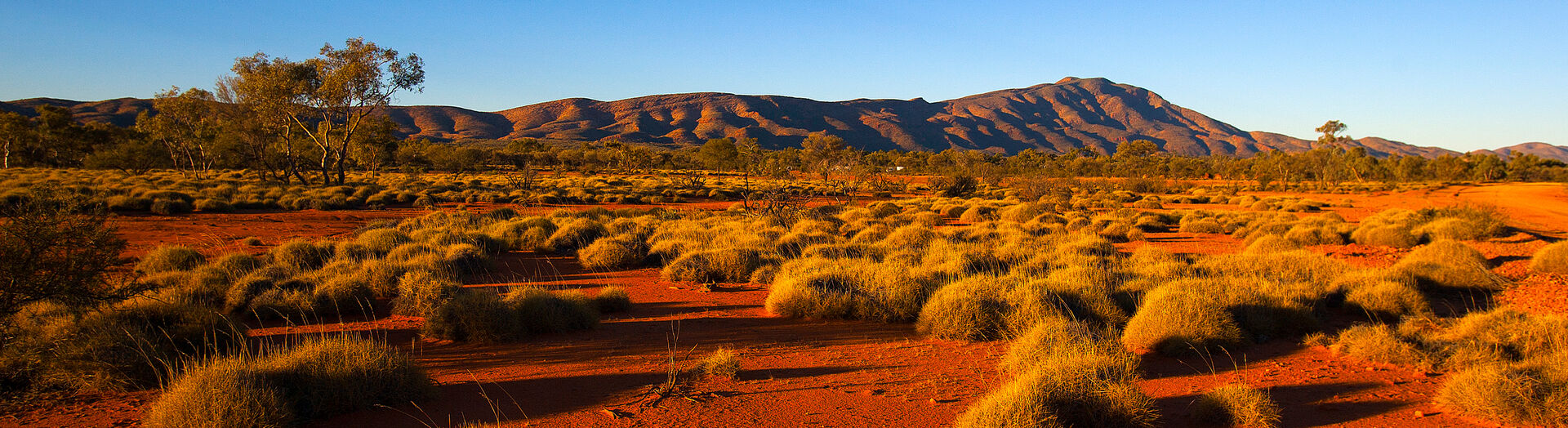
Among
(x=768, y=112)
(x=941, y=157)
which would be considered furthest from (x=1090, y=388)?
(x=768, y=112)

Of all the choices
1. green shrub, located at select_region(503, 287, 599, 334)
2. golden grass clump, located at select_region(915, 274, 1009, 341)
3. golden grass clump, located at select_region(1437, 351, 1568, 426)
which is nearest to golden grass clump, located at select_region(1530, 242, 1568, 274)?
golden grass clump, located at select_region(1437, 351, 1568, 426)

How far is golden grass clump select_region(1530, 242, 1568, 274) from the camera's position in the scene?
9258 millimetres

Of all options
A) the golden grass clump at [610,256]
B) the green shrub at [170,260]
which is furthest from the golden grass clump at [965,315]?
the green shrub at [170,260]

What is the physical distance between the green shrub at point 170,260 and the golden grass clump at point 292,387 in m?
6.35

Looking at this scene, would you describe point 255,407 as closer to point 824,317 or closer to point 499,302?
point 499,302

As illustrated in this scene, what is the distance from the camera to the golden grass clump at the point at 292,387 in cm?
378

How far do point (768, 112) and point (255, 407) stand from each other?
639 ft

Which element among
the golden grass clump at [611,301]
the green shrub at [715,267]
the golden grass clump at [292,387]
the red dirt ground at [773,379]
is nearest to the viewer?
the golden grass clump at [292,387]

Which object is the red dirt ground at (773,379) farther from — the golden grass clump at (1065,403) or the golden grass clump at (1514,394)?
the golden grass clump at (1065,403)

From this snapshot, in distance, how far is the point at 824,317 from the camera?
7668mm

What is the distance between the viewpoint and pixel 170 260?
9.39m

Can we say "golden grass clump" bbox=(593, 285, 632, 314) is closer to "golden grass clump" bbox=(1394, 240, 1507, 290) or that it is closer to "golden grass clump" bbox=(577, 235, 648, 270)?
"golden grass clump" bbox=(577, 235, 648, 270)

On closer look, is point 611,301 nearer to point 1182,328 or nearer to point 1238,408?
point 1182,328

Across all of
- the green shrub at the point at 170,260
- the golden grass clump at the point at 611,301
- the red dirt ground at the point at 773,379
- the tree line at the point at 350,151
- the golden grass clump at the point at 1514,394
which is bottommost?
the red dirt ground at the point at 773,379
